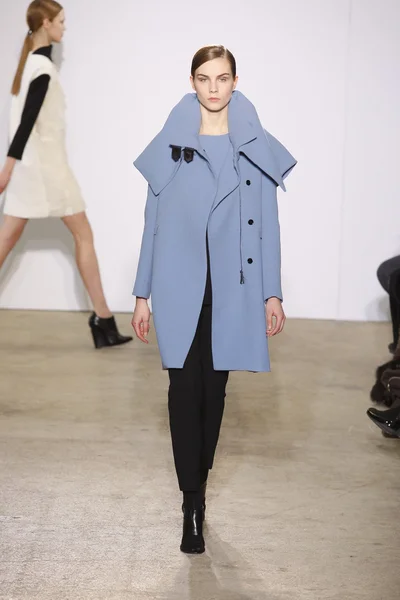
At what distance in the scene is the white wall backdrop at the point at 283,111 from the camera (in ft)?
20.2

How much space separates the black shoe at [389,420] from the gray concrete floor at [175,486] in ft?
0.37

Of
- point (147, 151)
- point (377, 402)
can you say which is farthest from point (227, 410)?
point (147, 151)

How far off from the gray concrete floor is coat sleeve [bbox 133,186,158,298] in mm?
704

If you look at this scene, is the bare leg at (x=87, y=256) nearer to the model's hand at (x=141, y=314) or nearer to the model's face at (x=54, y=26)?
the model's face at (x=54, y=26)

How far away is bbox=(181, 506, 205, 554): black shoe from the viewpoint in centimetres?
305

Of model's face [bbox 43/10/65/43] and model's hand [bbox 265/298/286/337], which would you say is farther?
model's face [bbox 43/10/65/43]

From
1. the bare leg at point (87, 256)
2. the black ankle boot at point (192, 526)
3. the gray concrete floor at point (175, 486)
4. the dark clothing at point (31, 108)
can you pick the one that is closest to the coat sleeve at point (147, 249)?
the black ankle boot at point (192, 526)

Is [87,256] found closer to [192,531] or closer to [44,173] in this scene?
[44,173]

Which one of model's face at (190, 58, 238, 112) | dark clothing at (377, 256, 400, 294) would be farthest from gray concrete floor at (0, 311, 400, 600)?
model's face at (190, 58, 238, 112)

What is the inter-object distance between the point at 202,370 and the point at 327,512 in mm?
643

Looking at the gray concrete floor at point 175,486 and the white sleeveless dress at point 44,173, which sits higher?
the white sleeveless dress at point 44,173

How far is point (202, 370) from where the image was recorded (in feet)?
10.2

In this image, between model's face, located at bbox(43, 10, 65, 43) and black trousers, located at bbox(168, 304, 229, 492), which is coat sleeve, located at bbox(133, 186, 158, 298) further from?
model's face, located at bbox(43, 10, 65, 43)

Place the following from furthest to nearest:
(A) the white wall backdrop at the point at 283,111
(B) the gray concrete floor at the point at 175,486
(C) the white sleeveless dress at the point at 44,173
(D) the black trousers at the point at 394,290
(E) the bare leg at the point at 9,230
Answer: (A) the white wall backdrop at the point at 283,111 → (E) the bare leg at the point at 9,230 → (C) the white sleeveless dress at the point at 44,173 → (D) the black trousers at the point at 394,290 → (B) the gray concrete floor at the point at 175,486
